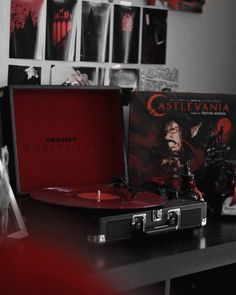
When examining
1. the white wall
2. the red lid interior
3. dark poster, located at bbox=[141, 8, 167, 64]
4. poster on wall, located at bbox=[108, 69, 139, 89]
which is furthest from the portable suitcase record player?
the white wall

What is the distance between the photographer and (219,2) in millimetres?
2135

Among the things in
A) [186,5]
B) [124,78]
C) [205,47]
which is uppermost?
[186,5]

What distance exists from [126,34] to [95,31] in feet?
0.40

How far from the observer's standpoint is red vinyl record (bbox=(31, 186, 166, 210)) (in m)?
1.36

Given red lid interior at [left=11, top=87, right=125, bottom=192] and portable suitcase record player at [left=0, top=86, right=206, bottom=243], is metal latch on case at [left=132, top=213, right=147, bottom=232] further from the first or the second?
red lid interior at [left=11, top=87, right=125, bottom=192]

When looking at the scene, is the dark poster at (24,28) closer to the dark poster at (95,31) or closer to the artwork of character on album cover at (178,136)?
the dark poster at (95,31)

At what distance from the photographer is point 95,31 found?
1.84 meters

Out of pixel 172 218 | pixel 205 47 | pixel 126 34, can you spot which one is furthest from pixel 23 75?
pixel 205 47

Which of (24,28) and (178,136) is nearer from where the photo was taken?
(24,28)

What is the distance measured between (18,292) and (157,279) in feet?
1.03

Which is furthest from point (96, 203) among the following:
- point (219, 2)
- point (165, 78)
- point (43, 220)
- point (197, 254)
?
point (219, 2)

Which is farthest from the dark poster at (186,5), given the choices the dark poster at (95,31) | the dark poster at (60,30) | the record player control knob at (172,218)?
the record player control knob at (172,218)

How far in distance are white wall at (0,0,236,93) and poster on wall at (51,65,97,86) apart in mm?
281

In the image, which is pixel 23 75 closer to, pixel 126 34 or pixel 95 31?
pixel 95 31
